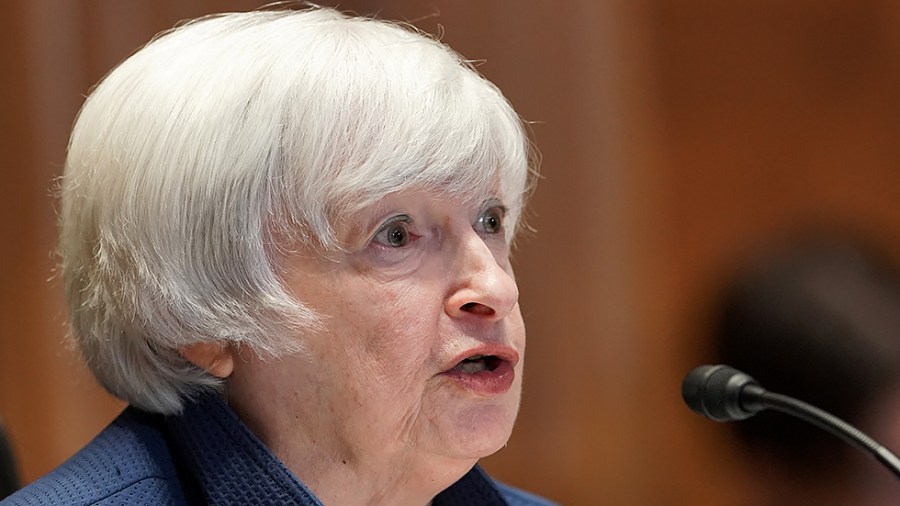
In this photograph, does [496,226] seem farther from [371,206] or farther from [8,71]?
[8,71]

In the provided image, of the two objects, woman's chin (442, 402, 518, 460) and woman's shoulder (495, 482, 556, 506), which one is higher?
woman's chin (442, 402, 518, 460)

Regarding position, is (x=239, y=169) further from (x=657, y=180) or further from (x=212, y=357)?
(x=657, y=180)

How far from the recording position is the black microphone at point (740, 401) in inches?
53.1

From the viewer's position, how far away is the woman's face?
51.9 inches

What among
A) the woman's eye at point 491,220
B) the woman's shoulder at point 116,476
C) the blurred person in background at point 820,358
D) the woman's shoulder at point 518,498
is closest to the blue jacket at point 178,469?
the woman's shoulder at point 116,476

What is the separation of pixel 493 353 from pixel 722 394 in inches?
11.3

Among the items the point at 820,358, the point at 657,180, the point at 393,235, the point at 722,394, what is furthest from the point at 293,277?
the point at 657,180

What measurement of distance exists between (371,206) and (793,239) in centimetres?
169

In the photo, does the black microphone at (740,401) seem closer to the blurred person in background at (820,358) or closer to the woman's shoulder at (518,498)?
the woman's shoulder at (518,498)

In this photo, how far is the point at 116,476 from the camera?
1.33 metres

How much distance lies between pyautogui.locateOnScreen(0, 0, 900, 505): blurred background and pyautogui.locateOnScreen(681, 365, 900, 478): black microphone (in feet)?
Answer: 4.30

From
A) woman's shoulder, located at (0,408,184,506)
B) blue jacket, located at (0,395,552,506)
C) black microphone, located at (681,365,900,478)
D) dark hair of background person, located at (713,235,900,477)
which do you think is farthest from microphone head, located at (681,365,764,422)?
dark hair of background person, located at (713,235,900,477)

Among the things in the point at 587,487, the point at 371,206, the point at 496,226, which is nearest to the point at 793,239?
the point at 587,487

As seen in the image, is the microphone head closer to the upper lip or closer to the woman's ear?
the upper lip
